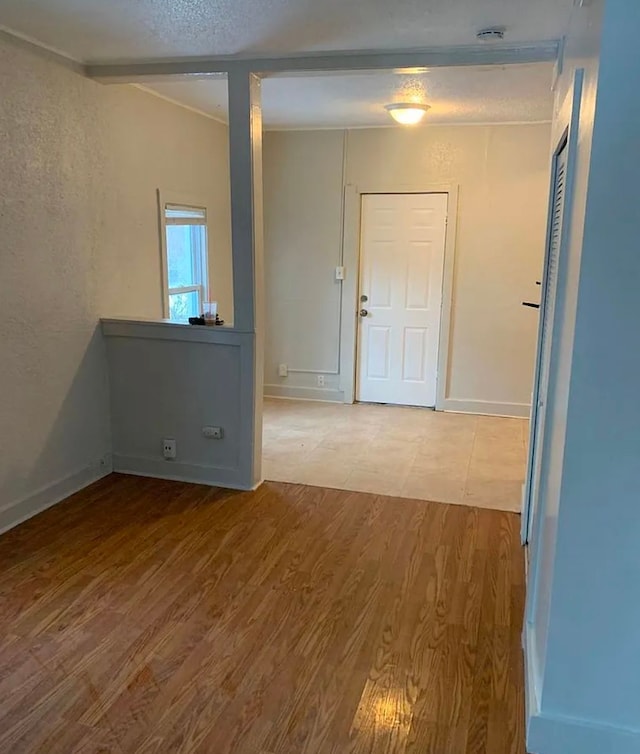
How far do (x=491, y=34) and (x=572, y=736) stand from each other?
9.27ft

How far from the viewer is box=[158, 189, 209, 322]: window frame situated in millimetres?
4418

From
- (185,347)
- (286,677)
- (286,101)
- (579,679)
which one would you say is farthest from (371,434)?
(579,679)

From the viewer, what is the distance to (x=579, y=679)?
1772 millimetres

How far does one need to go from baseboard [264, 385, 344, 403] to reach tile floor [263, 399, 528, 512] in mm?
124

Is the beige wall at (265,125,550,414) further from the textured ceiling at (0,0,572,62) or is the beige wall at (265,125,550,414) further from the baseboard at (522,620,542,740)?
the baseboard at (522,620,542,740)

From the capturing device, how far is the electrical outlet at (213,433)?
3754 millimetres

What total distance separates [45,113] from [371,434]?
309cm

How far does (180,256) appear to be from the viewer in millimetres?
5082

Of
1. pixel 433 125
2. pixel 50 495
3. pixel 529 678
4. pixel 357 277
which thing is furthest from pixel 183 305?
pixel 529 678

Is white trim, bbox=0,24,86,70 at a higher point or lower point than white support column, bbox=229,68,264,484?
higher

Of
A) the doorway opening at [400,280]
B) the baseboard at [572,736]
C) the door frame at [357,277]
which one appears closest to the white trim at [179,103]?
the doorway opening at [400,280]

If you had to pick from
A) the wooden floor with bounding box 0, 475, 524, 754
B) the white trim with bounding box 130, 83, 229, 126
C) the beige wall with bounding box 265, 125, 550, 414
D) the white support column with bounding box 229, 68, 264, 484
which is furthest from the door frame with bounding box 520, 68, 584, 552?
the white trim with bounding box 130, 83, 229, 126

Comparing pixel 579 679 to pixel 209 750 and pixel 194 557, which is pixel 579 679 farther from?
pixel 194 557

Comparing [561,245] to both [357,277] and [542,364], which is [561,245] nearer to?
[542,364]
